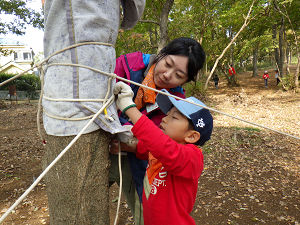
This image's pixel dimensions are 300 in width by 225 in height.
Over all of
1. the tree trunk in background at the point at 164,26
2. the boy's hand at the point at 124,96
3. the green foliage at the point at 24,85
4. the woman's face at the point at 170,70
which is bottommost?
the green foliage at the point at 24,85

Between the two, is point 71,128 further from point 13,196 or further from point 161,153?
point 13,196

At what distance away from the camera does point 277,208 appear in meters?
3.14

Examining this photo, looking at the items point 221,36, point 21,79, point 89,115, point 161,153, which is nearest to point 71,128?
point 89,115

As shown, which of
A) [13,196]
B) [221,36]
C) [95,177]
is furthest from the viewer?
[221,36]

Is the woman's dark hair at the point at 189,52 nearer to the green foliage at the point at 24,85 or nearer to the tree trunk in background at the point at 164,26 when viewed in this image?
the tree trunk in background at the point at 164,26

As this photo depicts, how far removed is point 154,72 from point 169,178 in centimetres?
72

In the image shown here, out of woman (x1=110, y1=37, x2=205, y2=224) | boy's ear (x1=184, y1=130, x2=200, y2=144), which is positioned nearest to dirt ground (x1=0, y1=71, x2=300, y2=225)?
woman (x1=110, y1=37, x2=205, y2=224)

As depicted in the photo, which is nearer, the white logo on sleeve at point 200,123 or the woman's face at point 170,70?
the white logo on sleeve at point 200,123

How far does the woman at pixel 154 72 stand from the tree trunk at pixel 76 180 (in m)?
0.41

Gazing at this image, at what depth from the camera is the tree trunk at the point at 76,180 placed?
3.36 ft

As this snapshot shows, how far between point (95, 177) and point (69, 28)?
2.38 feet

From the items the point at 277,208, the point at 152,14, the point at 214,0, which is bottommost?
the point at 277,208

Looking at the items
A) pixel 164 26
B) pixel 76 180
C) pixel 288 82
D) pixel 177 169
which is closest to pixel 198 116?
pixel 177 169

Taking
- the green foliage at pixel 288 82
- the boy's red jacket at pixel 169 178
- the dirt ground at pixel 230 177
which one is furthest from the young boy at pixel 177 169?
the green foliage at pixel 288 82
